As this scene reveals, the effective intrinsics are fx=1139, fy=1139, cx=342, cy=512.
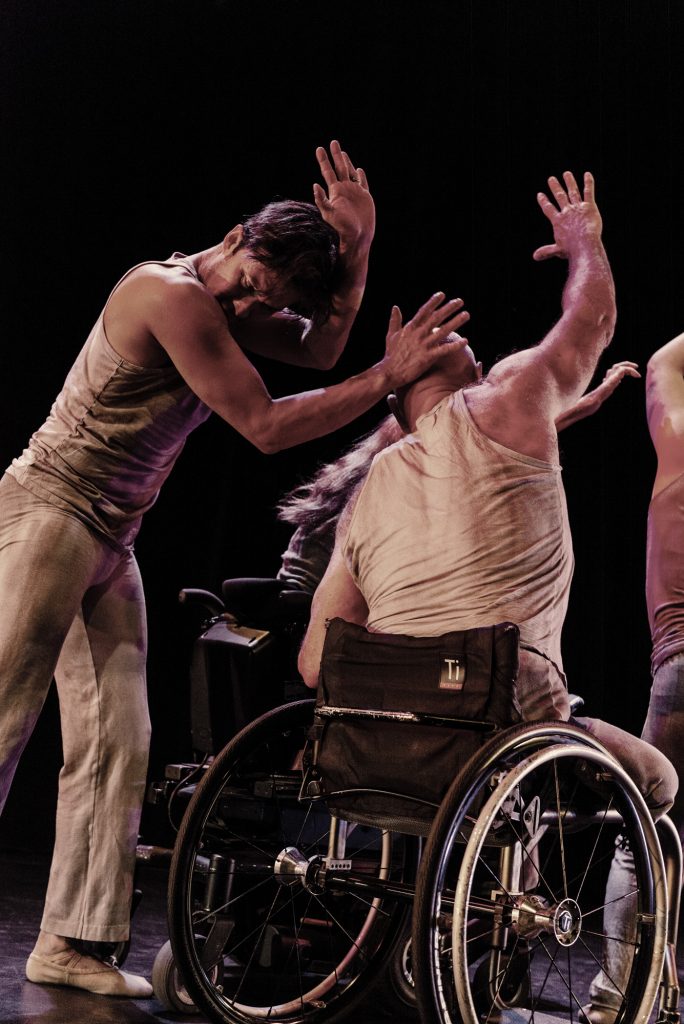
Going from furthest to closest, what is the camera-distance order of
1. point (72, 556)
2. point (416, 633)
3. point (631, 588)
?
point (631, 588), point (72, 556), point (416, 633)

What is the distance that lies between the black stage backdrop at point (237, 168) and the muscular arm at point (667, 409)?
162 centimetres

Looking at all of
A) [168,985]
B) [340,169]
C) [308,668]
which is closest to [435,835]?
[308,668]

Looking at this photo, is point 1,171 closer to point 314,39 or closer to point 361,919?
point 314,39

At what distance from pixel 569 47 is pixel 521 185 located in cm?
50

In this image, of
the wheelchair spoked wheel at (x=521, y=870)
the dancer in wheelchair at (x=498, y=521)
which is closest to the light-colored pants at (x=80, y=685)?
the dancer in wheelchair at (x=498, y=521)

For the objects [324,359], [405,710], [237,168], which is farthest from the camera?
[237,168]

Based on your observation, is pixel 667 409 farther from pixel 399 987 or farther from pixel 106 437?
pixel 399 987

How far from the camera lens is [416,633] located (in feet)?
5.71

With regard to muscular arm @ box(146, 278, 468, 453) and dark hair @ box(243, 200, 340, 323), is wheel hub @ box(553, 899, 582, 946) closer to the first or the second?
muscular arm @ box(146, 278, 468, 453)

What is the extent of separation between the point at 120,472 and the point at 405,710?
89 cm

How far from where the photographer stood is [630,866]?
2.07 meters

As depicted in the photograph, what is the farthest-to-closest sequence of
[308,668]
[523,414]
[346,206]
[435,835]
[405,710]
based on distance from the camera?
[346,206] < [308,668] < [523,414] < [405,710] < [435,835]

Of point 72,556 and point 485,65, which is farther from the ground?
point 485,65

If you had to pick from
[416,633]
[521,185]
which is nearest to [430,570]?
[416,633]
